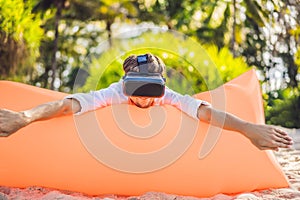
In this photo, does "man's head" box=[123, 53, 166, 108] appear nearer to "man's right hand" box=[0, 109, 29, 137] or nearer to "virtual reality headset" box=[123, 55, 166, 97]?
"virtual reality headset" box=[123, 55, 166, 97]

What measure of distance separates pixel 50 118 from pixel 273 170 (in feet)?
3.75

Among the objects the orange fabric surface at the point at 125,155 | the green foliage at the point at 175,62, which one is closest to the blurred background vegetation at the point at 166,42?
the green foliage at the point at 175,62

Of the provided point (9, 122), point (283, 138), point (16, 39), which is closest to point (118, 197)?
point (9, 122)

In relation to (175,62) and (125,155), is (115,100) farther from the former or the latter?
(175,62)

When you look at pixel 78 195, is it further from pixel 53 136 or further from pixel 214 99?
pixel 214 99

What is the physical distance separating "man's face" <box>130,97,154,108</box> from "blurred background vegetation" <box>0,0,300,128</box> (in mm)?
290

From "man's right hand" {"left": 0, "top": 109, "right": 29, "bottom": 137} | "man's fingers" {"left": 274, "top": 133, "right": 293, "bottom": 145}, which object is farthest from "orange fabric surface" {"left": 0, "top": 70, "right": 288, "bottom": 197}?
"man's fingers" {"left": 274, "top": 133, "right": 293, "bottom": 145}

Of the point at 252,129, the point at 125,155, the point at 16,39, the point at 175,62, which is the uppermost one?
the point at 16,39

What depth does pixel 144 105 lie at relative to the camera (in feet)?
8.63

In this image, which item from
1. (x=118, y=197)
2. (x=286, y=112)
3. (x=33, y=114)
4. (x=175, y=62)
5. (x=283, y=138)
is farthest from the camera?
(x=286, y=112)

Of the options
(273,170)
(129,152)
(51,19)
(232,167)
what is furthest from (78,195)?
(51,19)

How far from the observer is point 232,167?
2.70 m

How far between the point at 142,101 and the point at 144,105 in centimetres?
4

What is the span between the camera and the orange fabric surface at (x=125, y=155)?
8.54ft
